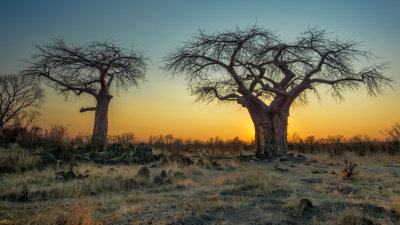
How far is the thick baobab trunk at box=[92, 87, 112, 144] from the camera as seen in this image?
48.2 ft

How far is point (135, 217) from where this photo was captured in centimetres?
332

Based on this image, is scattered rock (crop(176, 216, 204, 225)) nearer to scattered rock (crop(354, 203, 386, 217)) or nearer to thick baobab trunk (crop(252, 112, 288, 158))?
scattered rock (crop(354, 203, 386, 217))

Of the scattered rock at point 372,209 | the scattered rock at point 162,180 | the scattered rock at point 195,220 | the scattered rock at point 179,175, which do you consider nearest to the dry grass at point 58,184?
the scattered rock at point 162,180

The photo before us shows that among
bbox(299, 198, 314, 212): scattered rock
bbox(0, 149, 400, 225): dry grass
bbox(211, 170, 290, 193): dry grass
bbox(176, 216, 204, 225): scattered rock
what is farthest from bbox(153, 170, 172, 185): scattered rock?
bbox(299, 198, 314, 212): scattered rock

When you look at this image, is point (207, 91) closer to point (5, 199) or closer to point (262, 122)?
point (262, 122)

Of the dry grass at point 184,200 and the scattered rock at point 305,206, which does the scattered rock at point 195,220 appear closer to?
the dry grass at point 184,200

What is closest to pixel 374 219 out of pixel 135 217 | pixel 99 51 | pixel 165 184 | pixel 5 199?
pixel 135 217

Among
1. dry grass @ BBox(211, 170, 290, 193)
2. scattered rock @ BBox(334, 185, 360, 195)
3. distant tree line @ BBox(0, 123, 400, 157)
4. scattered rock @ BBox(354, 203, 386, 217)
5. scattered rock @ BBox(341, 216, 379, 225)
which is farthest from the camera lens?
distant tree line @ BBox(0, 123, 400, 157)

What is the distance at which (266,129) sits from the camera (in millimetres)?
11750

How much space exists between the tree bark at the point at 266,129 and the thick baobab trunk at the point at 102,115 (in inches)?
322

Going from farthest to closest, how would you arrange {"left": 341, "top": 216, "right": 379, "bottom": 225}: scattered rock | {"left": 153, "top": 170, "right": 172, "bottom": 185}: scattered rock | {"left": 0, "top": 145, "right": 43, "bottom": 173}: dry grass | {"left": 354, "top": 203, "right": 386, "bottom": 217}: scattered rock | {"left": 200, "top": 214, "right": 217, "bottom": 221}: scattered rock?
{"left": 0, "top": 145, "right": 43, "bottom": 173}: dry grass → {"left": 153, "top": 170, "right": 172, "bottom": 185}: scattered rock → {"left": 354, "top": 203, "right": 386, "bottom": 217}: scattered rock → {"left": 200, "top": 214, "right": 217, "bottom": 221}: scattered rock → {"left": 341, "top": 216, "right": 379, "bottom": 225}: scattered rock

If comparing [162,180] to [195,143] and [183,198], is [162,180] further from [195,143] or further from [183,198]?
[195,143]

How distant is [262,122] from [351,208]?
8.30m

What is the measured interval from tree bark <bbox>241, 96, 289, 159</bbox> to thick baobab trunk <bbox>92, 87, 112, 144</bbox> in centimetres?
818
